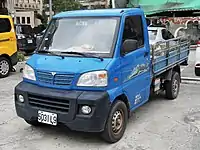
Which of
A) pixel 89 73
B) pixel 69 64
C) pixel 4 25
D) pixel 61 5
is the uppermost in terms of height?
pixel 61 5

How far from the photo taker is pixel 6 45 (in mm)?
9883

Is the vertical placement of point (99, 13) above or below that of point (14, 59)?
above

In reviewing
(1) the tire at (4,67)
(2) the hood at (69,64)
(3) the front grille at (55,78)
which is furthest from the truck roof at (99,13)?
(1) the tire at (4,67)

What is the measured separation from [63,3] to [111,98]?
3897cm

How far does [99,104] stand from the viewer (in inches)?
164

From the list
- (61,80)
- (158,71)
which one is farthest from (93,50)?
(158,71)

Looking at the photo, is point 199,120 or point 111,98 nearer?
point 111,98

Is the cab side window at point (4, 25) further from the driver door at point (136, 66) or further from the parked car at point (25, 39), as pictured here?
the parked car at point (25, 39)

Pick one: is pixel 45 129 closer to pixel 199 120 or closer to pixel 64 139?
pixel 64 139

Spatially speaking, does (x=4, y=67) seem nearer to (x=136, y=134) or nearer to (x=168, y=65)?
(x=168, y=65)

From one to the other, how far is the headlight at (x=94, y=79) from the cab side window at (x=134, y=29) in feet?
2.86

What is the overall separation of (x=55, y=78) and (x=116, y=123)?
3.67ft

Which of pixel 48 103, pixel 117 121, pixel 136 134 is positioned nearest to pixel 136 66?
pixel 117 121

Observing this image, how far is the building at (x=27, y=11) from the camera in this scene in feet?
135
